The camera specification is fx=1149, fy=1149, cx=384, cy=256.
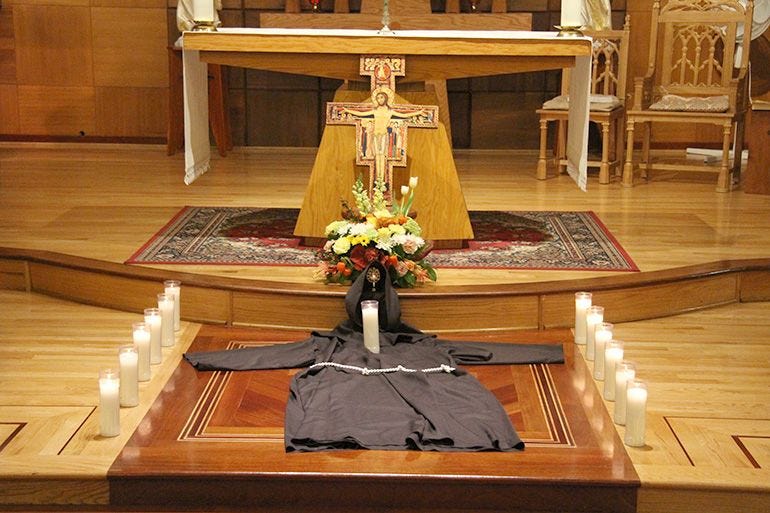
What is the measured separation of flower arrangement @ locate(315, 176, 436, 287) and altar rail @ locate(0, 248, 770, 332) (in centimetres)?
7

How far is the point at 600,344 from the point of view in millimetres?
4199

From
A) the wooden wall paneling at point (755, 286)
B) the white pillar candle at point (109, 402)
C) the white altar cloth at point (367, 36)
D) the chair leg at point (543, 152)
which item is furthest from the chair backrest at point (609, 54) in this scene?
the white pillar candle at point (109, 402)

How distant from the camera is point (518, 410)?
3926 mm

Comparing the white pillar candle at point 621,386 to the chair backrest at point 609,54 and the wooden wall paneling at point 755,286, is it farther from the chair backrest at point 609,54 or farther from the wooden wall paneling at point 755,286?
the chair backrest at point 609,54

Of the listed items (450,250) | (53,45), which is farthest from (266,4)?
(450,250)

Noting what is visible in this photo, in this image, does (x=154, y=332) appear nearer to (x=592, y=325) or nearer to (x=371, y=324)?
(x=371, y=324)

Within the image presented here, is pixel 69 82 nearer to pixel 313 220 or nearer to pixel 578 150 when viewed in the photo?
pixel 313 220

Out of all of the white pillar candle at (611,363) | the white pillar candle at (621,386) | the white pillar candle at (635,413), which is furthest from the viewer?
the white pillar candle at (611,363)

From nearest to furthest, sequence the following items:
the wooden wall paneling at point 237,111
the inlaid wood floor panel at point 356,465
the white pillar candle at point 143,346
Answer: the inlaid wood floor panel at point 356,465, the white pillar candle at point 143,346, the wooden wall paneling at point 237,111

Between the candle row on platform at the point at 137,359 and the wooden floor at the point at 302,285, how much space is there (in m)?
0.05

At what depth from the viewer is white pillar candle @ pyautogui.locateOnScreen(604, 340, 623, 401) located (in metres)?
3.97

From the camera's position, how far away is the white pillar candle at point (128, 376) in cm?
384

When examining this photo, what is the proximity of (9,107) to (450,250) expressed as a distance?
482 centimetres

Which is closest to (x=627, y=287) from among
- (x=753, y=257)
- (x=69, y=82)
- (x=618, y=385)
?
(x=753, y=257)
